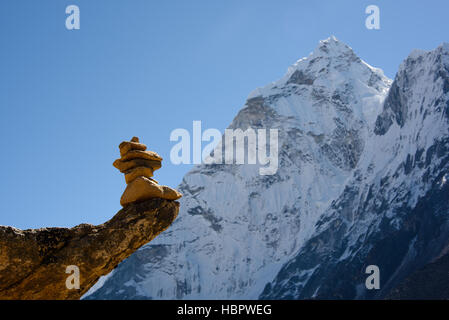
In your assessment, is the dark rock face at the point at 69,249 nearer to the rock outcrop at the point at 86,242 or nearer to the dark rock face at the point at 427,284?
the rock outcrop at the point at 86,242

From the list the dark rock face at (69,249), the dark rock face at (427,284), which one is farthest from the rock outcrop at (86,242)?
the dark rock face at (427,284)

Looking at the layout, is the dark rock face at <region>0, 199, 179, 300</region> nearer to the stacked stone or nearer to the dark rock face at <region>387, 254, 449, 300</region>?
the stacked stone

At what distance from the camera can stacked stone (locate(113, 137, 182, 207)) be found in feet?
88.7

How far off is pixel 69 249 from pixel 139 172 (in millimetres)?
3841

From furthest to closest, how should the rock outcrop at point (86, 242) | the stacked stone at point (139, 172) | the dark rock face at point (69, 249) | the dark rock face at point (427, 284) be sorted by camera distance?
the dark rock face at point (427, 284), the stacked stone at point (139, 172), the rock outcrop at point (86, 242), the dark rock face at point (69, 249)

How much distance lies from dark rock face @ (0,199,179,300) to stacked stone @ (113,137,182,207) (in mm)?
303

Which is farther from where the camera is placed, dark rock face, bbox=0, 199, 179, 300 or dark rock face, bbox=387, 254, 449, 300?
dark rock face, bbox=387, 254, 449, 300

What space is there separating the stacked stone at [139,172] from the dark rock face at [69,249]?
0.30 m

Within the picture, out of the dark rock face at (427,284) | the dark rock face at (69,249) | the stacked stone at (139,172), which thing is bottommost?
the dark rock face at (69,249)

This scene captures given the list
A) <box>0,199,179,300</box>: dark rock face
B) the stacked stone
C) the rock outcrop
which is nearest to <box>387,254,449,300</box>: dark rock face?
the stacked stone

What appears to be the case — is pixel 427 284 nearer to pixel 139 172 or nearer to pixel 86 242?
pixel 139 172

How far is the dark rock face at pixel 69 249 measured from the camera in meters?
24.0

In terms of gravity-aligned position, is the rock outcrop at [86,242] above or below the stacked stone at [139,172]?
below
